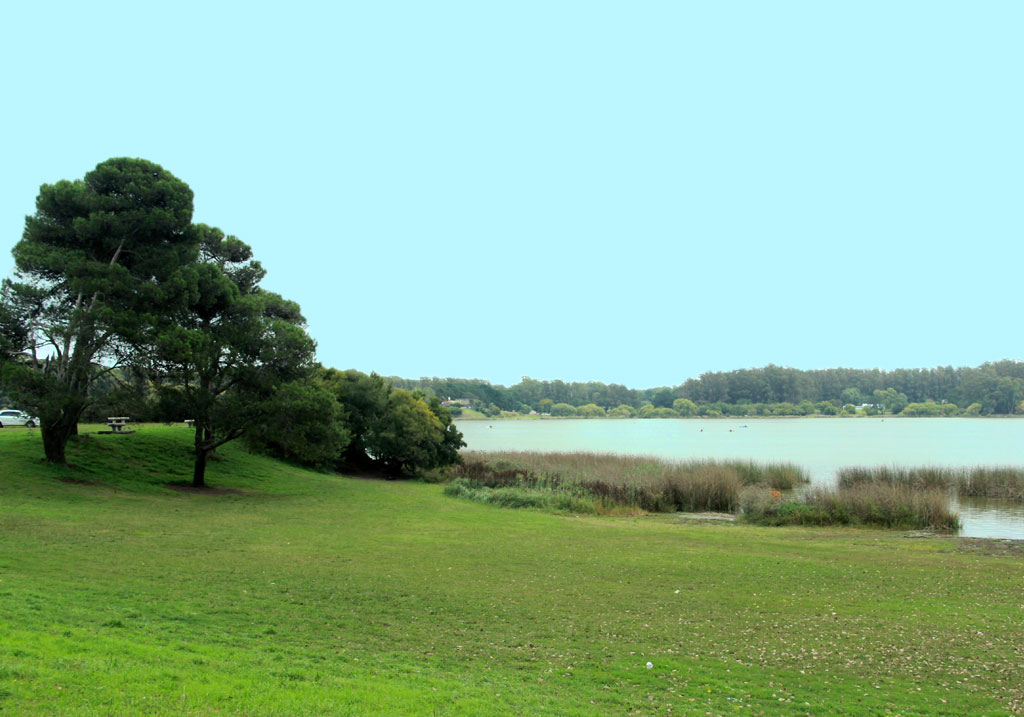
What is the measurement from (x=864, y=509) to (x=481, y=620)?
22585 millimetres

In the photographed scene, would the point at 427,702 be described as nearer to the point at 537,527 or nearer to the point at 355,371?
the point at 537,527

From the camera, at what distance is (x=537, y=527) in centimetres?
2275

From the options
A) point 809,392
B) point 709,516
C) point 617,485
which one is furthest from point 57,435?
point 809,392

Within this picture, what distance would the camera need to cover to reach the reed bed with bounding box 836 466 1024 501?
1330 inches

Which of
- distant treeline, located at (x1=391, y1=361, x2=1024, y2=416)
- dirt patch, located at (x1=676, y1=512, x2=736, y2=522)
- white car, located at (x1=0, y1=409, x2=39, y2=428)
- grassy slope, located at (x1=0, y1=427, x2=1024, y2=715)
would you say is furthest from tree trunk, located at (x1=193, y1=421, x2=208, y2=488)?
distant treeline, located at (x1=391, y1=361, x2=1024, y2=416)

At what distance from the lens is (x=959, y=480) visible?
3559cm

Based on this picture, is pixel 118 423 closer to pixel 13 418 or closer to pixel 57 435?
pixel 57 435

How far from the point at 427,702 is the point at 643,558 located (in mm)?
10876

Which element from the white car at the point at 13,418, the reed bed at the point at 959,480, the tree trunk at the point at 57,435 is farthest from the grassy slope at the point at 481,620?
the white car at the point at 13,418

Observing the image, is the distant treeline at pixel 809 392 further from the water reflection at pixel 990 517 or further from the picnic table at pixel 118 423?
the water reflection at pixel 990 517

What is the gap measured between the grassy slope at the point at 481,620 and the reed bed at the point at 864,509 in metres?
5.90

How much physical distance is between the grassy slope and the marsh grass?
11311 millimetres

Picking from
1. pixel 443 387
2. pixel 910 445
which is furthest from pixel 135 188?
pixel 443 387

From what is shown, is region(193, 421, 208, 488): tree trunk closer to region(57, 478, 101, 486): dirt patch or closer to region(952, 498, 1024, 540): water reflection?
region(57, 478, 101, 486): dirt patch
